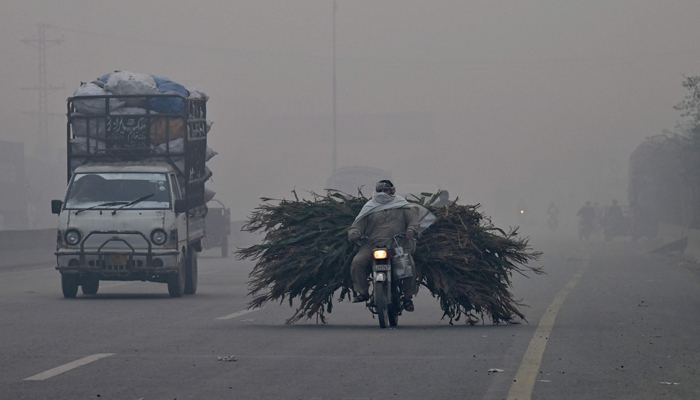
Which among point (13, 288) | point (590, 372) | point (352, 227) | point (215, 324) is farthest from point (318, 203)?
point (13, 288)

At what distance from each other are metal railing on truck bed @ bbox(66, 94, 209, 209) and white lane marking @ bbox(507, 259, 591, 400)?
7.00 m

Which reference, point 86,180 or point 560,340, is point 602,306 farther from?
point 86,180

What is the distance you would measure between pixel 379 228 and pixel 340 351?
9.06 ft

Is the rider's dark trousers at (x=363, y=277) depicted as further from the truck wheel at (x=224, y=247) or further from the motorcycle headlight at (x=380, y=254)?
the truck wheel at (x=224, y=247)

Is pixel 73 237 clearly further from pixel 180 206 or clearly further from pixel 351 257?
pixel 351 257

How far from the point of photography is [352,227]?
12422 mm

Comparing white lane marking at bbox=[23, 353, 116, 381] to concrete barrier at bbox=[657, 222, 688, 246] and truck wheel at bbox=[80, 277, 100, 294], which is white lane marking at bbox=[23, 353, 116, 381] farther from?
concrete barrier at bbox=[657, 222, 688, 246]

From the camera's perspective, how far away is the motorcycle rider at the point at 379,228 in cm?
1220

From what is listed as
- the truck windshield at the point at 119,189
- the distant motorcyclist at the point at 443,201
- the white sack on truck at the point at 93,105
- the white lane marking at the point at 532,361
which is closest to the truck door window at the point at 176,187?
the truck windshield at the point at 119,189

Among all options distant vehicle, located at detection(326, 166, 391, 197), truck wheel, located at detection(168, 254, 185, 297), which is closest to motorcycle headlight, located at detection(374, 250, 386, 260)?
truck wheel, located at detection(168, 254, 185, 297)

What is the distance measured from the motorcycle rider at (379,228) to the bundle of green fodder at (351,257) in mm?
381

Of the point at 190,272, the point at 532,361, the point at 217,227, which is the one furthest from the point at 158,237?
the point at 217,227

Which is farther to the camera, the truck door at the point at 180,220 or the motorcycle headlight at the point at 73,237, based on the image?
the truck door at the point at 180,220

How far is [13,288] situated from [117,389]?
13.3m
